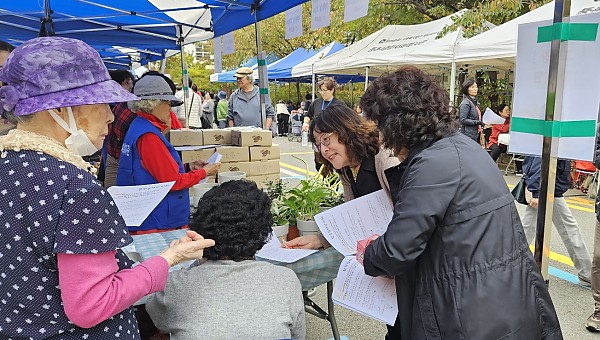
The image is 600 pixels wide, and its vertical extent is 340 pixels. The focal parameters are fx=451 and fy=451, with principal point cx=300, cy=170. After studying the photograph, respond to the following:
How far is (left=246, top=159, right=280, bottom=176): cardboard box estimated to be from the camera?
13.0 feet

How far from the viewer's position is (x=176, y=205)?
258 cm

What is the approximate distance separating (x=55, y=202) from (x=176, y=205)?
1.56 meters

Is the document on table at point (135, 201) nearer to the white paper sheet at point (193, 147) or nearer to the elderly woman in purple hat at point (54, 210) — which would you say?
the elderly woman in purple hat at point (54, 210)

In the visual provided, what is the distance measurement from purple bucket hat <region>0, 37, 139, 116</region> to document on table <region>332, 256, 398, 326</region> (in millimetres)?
1053

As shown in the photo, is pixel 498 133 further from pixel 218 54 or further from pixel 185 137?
pixel 185 137

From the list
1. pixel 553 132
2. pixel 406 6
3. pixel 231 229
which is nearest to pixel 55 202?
pixel 231 229

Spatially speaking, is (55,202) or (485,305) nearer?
(55,202)

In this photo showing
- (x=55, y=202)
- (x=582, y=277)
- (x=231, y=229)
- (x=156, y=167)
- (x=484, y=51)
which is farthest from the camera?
(x=484, y=51)

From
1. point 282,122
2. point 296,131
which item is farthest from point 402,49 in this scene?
point 282,122

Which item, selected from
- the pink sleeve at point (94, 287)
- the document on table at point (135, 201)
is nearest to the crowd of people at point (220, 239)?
the pink sleeve at point (94, 287)

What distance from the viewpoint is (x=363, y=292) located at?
5.58ft

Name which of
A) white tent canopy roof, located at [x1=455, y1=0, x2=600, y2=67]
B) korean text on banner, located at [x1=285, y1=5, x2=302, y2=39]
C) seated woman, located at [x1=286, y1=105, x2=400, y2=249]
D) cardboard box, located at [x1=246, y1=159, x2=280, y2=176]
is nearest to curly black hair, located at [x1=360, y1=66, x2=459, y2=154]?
seated woman, located at [x1=286, y1=105, x2=400, y2=249]

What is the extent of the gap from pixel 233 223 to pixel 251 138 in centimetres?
244

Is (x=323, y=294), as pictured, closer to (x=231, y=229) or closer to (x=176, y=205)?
(x=176, y=205)
